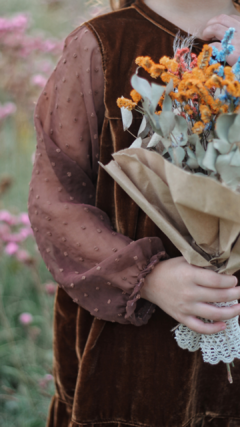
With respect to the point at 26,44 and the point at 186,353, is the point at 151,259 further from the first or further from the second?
the point at 26,44

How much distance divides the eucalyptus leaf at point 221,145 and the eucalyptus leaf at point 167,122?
0.08 metres

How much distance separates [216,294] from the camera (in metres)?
0.71

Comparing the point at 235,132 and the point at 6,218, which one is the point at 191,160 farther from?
the point at 6,218

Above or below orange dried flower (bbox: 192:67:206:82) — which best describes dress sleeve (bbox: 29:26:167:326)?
below

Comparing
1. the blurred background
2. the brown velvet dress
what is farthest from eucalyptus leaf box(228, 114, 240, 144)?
the blurred background

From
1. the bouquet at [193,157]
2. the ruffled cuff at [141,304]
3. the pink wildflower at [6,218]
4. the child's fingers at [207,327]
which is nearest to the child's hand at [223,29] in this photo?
the bouquet at [193,157]

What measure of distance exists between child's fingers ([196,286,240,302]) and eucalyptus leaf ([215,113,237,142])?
0.30 meters

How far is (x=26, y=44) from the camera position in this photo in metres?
2.11

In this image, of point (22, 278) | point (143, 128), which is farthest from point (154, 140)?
point (22, 278)

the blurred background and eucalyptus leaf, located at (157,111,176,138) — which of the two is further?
the blurred background

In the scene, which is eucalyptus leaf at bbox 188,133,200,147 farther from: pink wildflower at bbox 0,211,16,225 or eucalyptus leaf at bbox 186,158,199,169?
pink wildflower at bbox 0,211,16,225

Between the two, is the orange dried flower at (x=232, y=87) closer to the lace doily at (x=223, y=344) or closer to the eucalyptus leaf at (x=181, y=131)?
the eucalyptus leaf at (x=181, y=131)

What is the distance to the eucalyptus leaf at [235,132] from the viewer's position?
1.68 ft

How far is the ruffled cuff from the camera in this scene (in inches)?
31.3
